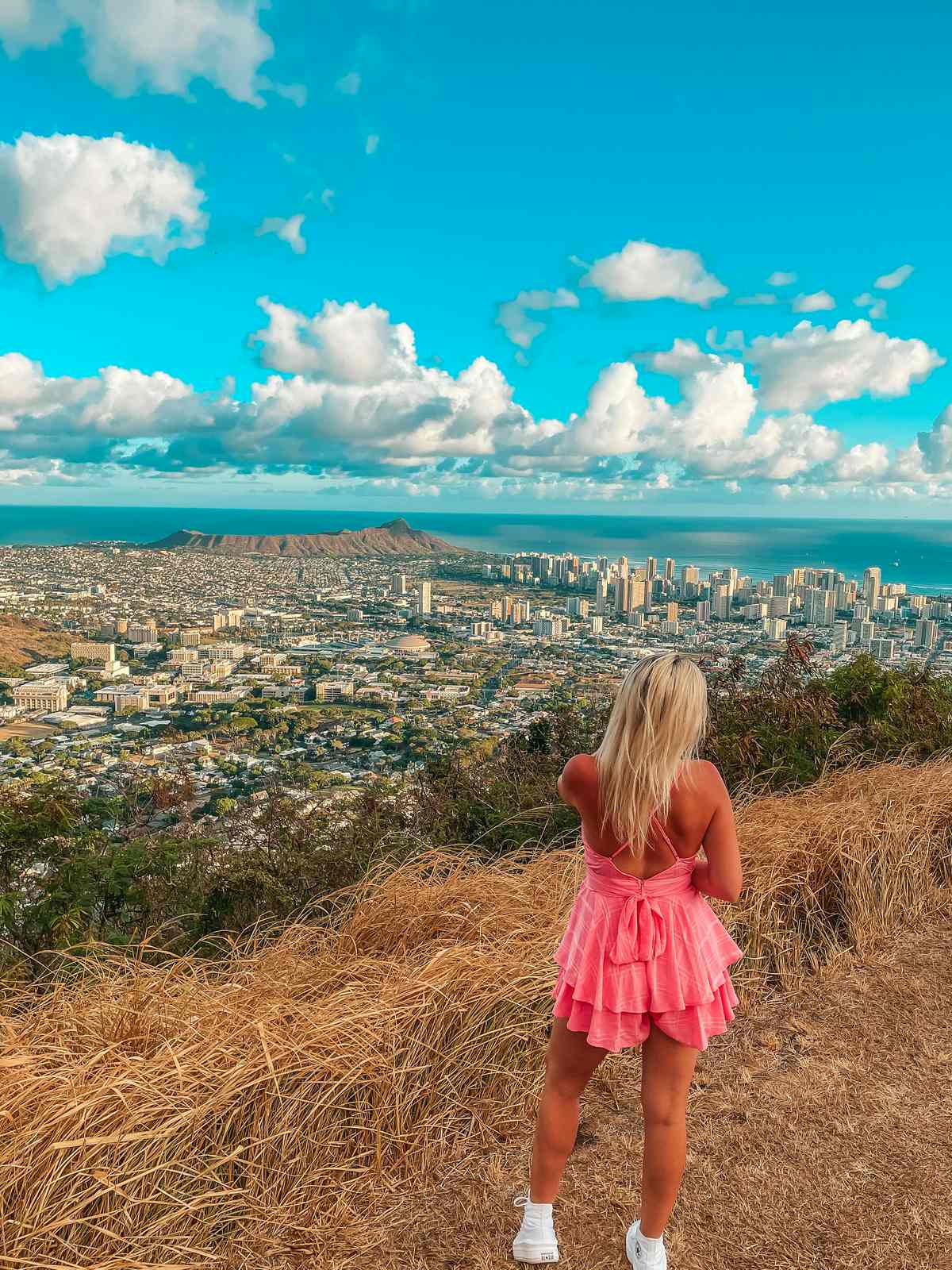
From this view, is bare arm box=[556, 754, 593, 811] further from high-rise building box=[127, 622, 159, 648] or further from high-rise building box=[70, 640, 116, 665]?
high-rise building box=[127, 622, 159, 648]

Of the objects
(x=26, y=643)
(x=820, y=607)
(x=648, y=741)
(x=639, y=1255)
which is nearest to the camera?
(x=648, y=741)

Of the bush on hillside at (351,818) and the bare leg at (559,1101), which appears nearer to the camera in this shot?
the bare leg at (559,1101)

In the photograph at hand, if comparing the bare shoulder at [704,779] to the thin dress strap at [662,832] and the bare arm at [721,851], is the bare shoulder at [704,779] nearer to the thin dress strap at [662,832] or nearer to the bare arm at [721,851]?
the bare arm at [721,851]

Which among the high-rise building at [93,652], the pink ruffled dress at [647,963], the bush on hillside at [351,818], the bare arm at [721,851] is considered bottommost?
the high-rise building at [93,652]

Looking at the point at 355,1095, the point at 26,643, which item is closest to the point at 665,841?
the point at 355,1095

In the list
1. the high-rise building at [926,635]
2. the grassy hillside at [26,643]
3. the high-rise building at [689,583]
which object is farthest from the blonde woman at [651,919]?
the high-rise building at [689,583]

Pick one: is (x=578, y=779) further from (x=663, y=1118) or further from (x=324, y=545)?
(x=324, y=545)

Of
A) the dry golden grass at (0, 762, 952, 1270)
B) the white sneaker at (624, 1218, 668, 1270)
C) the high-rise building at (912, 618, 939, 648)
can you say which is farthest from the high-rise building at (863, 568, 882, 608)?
the white sneaker at (624, 1218, 668, 1270)
